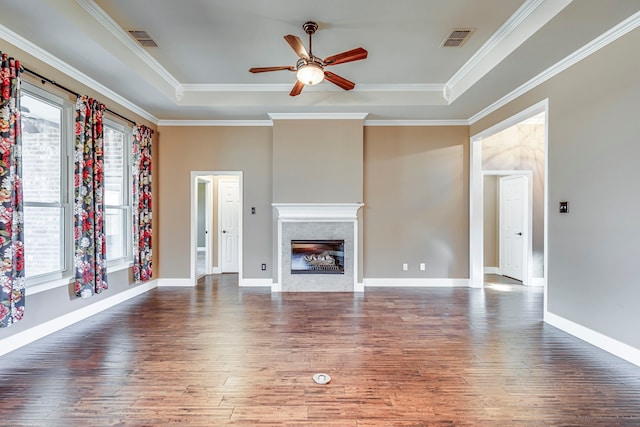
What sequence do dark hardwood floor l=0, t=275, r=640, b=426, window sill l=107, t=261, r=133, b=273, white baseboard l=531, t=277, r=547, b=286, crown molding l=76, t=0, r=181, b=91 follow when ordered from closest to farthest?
dark hardwood floor l=0, t=275, r=640, b=426 → crown molding l=76, t=0, r=181, b=91 → window sill l=107, t=261, r=133, b=273 → white baseboard l=531, t=277, r=547, b=286

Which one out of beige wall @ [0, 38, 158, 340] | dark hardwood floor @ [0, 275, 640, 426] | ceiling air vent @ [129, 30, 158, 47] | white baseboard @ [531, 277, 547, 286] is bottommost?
dark hardwood floor @ [0, 275, 640, 426]

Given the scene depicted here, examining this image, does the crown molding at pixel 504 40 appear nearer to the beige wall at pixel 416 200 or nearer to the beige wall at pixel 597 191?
the beige wall at pixel 597 191

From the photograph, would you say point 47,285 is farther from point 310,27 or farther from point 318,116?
point 318,116

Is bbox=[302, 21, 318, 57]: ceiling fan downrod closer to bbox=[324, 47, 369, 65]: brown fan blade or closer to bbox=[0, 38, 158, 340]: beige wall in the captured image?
bbox=[324, 47, 369, 65]: brown fan blade

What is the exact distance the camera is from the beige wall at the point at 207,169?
5.56 metres

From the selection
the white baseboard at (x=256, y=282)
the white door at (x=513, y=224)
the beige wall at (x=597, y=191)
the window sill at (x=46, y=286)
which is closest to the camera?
the beige wall at (x=597, y=191)

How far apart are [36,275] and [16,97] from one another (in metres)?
1.73

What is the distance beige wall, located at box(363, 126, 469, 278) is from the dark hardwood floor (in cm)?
150

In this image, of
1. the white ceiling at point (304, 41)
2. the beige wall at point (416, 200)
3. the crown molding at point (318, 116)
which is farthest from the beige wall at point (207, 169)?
the beige wall at point (416, 200)

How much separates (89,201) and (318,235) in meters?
3.14

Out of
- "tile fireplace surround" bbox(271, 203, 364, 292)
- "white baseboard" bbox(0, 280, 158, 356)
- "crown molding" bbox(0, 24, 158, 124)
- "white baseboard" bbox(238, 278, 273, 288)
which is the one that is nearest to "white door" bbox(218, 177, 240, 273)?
"white baseboard" bbox(238, 278, 273, 288)

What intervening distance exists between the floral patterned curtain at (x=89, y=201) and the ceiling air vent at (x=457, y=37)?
420cm

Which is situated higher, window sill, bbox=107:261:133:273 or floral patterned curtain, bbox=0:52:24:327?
floral patterned curtain, bbox=0:52:24:327

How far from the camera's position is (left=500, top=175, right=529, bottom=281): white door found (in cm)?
592
